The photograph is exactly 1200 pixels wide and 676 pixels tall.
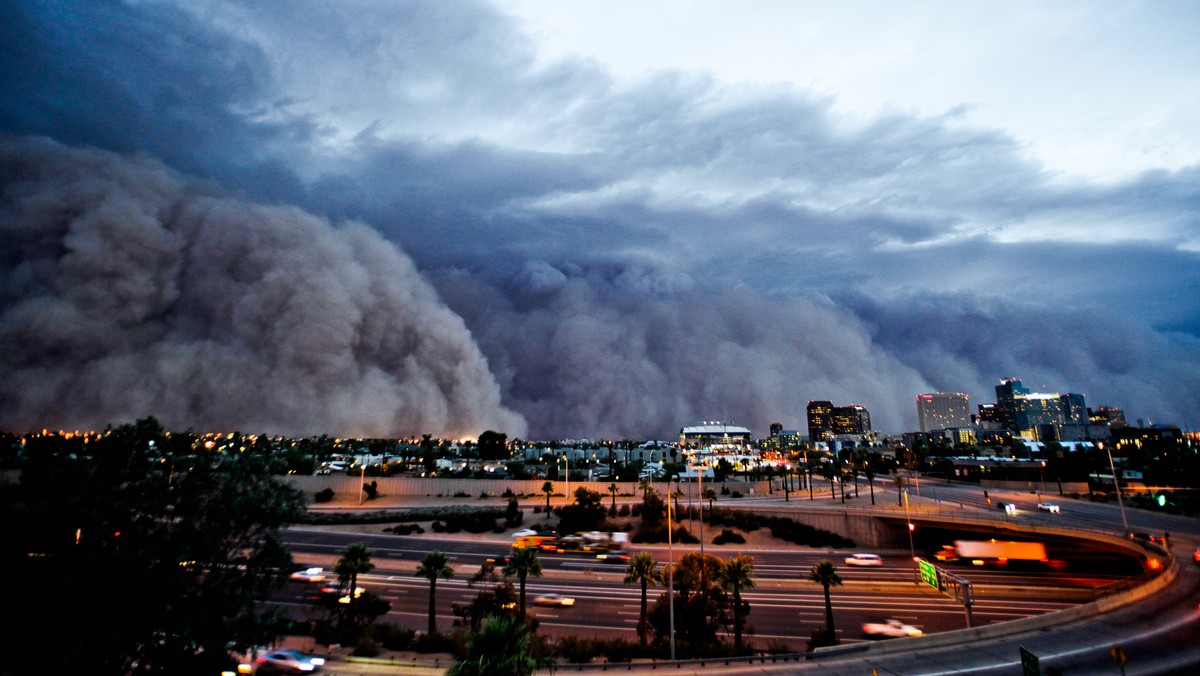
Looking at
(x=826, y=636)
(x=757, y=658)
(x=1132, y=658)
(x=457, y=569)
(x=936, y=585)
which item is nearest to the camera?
(x=1132, y=658)

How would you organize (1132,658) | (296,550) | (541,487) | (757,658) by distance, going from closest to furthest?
1. (1132,658)
2. (757,658)
3. (296,550)
4. (541,487)

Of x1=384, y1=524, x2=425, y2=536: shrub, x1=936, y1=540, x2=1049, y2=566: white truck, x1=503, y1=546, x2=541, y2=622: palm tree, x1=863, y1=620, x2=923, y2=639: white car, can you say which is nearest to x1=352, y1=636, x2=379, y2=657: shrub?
x1=503, y1=546, x2=541, y2=622: palm tree

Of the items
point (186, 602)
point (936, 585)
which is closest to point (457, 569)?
point (186, 602)

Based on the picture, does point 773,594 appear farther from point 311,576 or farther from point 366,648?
point 311,576

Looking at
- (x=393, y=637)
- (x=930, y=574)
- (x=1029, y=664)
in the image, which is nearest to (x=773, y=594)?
(x=930, y=574)

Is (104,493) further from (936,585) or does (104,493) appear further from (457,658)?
(936,585)

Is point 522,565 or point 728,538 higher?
point 522,565
